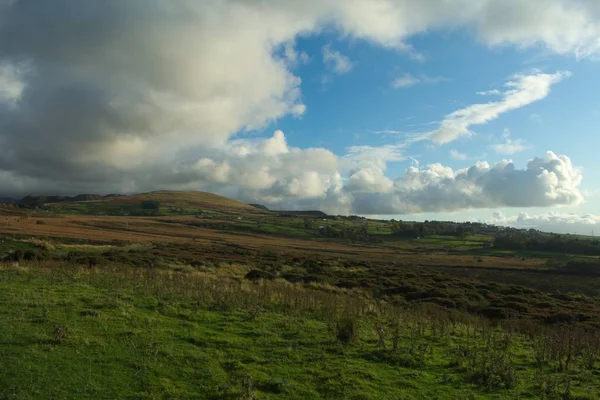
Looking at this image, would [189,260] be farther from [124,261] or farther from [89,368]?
[89,368]

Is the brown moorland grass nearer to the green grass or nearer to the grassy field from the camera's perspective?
the grassy field

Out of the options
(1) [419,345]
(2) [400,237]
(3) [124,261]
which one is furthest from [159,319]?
(2) [400,237]

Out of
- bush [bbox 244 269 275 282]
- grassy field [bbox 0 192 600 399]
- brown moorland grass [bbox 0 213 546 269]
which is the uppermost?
grassy field [bbox 0 192 600 399]

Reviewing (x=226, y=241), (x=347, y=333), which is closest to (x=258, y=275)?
(x=347, y=333)

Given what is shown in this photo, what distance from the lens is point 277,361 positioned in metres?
10.4

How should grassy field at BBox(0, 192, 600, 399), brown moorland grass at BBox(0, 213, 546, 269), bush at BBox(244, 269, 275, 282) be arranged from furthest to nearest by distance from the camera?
brown moorland grass at BBox(0, 213, 546, 269) → bush at BBox(244, 269, 275, 282) → grassy field at BBox(0, 192, 600, 399)

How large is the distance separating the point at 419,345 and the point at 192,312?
774cm

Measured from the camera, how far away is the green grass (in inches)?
323

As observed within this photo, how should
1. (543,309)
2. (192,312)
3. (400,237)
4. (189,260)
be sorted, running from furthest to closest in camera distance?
1. (400,237)
2. (189,260)
3. (543,309)
4. (192,312)

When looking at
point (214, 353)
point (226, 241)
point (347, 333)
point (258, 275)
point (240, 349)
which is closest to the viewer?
point (214, 353)

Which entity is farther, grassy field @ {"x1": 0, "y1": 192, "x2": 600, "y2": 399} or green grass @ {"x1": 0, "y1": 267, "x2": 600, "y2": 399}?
grassy field @ {"x1": 0, "y1": 192, "x2": 600, "y2": 399}

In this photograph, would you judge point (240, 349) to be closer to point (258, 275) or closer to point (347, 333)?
point (347, 333)

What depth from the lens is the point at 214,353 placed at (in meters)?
10.4

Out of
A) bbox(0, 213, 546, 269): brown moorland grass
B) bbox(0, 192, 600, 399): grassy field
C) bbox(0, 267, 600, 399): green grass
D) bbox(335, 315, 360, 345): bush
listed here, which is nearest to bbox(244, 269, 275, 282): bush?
bbox(0, 192, 600, 399): grassy field
